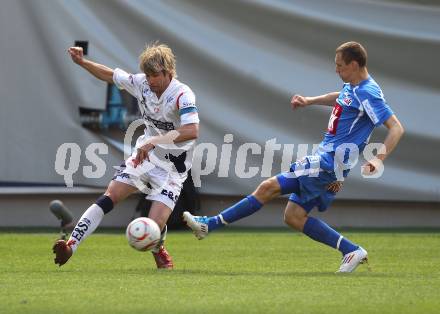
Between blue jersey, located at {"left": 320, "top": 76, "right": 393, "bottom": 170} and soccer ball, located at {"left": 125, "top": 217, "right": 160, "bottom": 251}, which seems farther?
blue jersey, located at {"left": 320, "top": 76, "right": 393, "bottom": 170}

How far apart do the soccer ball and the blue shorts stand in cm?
109

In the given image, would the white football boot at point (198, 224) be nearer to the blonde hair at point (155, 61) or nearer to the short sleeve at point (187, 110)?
the short sleeve at point (187, 110)

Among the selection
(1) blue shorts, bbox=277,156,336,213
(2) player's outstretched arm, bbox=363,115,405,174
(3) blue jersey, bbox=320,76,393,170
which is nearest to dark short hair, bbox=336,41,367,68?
(3) blue jersey, bbox=320,76,393,170

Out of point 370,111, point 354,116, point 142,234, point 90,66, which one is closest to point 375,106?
point 370,111

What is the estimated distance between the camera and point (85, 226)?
27.6 ft

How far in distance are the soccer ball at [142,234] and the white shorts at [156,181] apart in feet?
1.77

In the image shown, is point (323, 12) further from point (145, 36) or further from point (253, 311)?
point (253, 311)

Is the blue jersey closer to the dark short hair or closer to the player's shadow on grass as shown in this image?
the dark short hair

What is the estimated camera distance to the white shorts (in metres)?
8.70

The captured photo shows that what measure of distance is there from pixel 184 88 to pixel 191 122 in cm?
35

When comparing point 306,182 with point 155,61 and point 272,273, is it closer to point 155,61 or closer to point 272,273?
point 272,273

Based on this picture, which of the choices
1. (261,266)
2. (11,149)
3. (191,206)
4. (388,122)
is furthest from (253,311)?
(11,149)

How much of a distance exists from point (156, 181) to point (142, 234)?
2.67ft

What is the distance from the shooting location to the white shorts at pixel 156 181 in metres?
8.70
